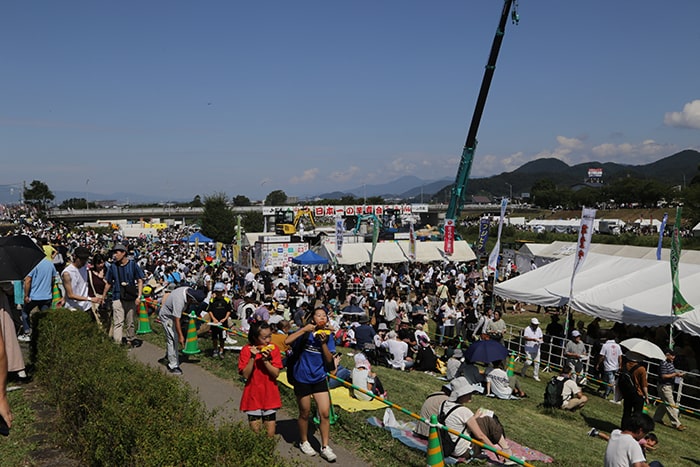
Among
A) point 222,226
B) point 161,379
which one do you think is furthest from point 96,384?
point 222,226

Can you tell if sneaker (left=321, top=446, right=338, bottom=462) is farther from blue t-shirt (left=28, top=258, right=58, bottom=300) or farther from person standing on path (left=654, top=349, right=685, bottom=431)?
person standing on path (left=654, top=349, right=685, bottom=431)

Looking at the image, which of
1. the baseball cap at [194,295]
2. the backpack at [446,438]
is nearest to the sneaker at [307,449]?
the backpack at [446,438]

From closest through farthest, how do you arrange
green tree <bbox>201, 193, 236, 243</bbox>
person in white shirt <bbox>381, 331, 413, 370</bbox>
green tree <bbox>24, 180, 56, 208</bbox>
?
person in white shirt <bbox>381, 331, 413, 370</bbox> < green tree <bbox>201, 193, 236, 243</bbox> < green tree <bbox>24, 180, 56, 208</bbox>

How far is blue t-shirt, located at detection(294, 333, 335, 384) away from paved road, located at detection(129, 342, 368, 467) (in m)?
0.65

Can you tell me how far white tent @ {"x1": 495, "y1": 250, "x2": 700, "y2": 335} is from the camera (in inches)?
467

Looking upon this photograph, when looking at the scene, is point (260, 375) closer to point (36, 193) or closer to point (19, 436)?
point (19, 436)

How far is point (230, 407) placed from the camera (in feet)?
21.5

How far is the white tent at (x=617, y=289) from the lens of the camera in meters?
11.9

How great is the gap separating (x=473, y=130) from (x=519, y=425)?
34577 mm

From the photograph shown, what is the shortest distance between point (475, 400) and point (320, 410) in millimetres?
4926

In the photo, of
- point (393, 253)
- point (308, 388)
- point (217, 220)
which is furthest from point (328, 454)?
point (217, 220)

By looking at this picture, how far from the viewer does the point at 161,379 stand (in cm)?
449

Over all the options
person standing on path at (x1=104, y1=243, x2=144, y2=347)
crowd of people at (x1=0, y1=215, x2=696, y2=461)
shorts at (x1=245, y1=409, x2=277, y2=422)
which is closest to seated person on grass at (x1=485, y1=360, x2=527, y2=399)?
crowd of people at (x1=0, y1=215, x2=696, y2=461)

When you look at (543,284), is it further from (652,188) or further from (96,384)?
(652,188)
